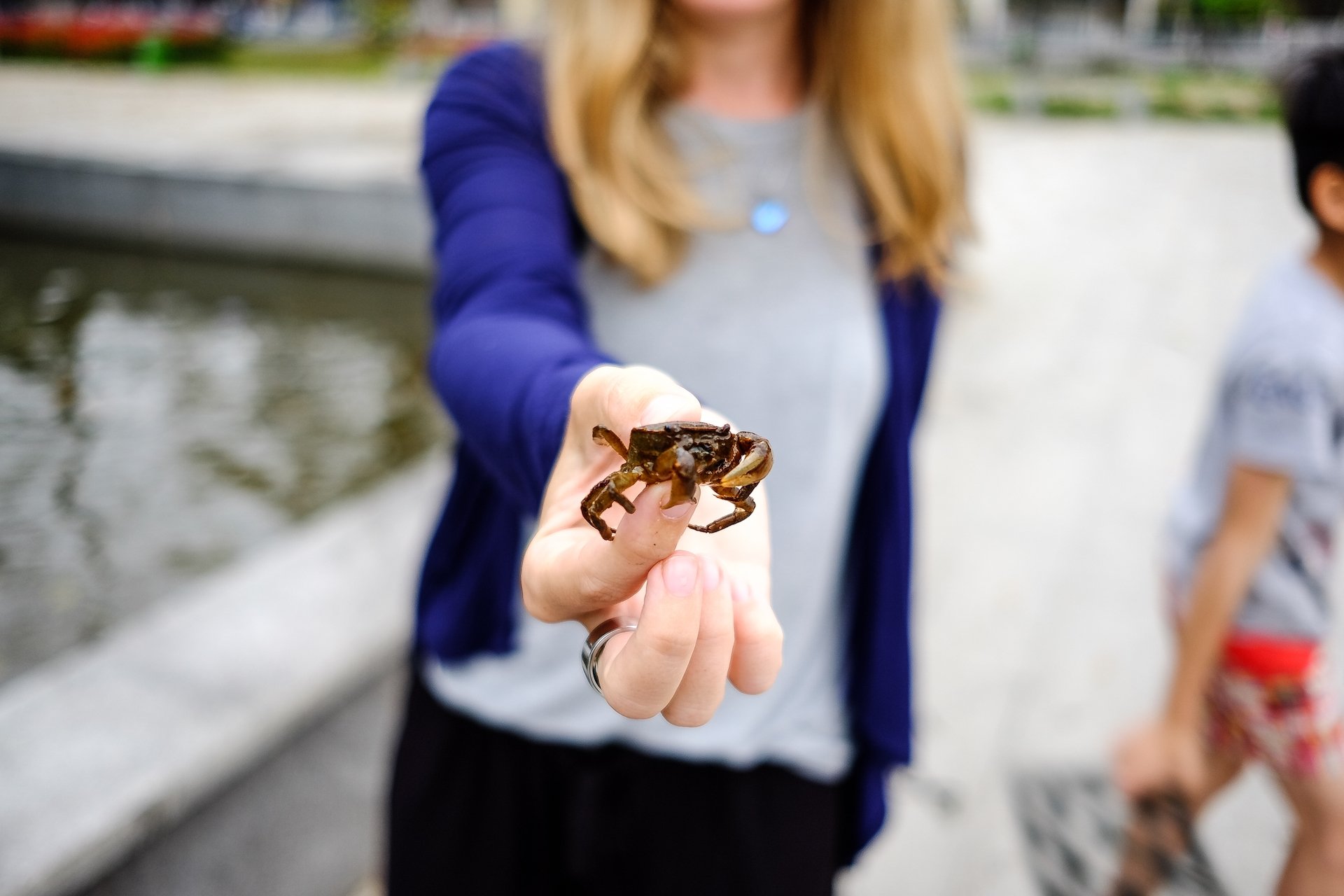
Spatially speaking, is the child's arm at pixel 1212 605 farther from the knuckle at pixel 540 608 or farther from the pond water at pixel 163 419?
the pond water at pixel 163 419

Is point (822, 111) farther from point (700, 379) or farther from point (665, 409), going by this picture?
point (665, 409)

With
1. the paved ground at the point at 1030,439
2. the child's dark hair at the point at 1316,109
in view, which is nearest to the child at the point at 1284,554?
the child's dark hair at the point at 1316,109

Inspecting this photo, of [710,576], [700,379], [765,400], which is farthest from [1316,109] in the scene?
[710,576]

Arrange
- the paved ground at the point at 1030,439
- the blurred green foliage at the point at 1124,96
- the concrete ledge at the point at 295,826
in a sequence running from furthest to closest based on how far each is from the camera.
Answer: the blurred green foliage at the point at 1124,96, the paved ground at the point at 1030,439, the concrete ledge at the point at 295,826

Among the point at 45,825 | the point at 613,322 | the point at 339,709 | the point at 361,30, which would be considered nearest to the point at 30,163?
the point at 339,709

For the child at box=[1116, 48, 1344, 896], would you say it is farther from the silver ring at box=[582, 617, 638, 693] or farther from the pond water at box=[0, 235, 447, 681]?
the pond water at box=[0, 235, 447, 681]

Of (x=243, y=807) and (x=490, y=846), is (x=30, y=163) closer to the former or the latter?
(x=243, y=807)

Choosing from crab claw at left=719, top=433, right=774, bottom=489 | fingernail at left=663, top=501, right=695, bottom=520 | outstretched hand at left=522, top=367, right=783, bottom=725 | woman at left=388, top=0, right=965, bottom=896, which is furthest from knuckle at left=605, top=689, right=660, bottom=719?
woman at left=388, top=0, right=965, bottom=896

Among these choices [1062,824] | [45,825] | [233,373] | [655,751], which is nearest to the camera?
[655,751]
